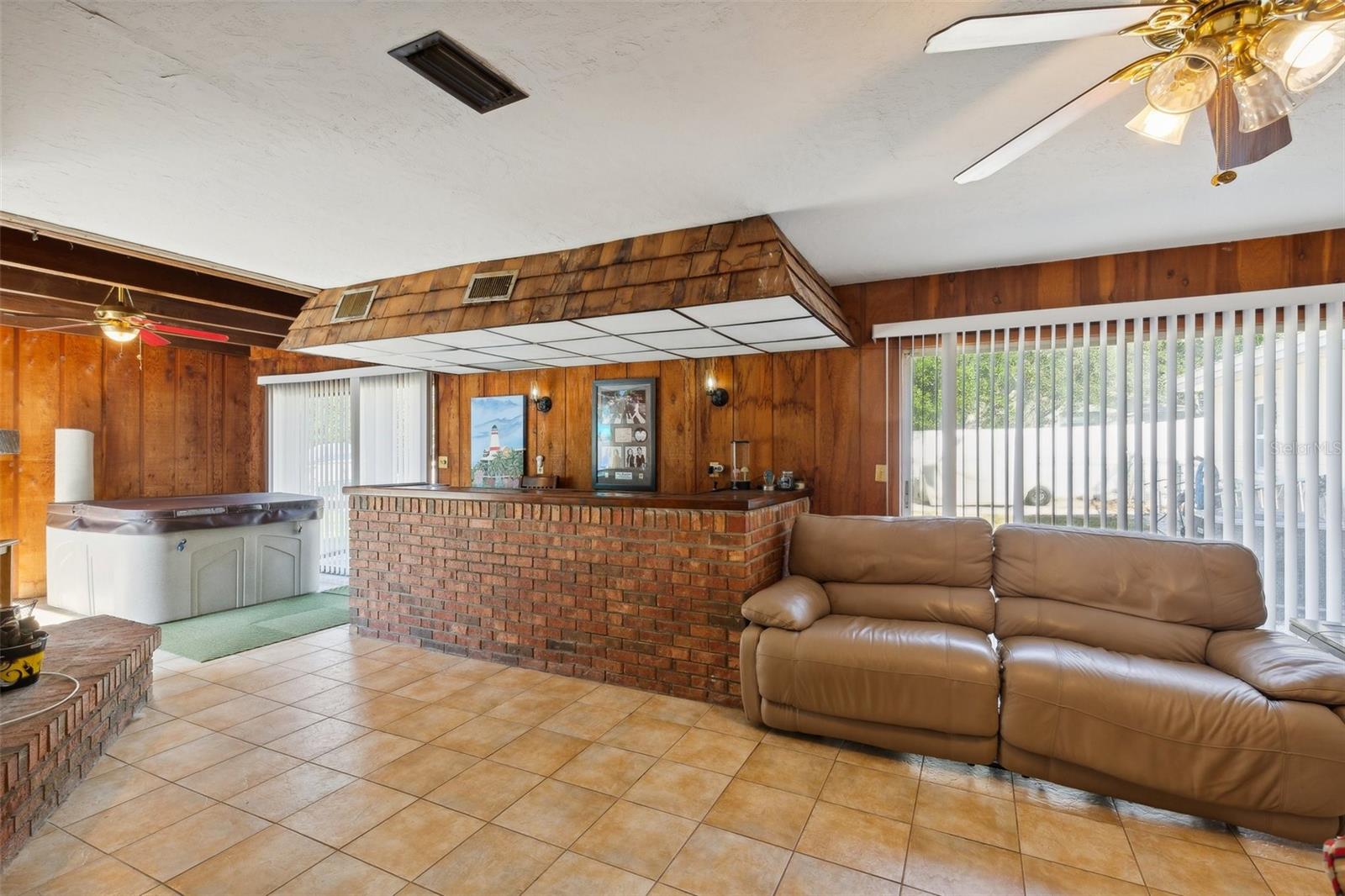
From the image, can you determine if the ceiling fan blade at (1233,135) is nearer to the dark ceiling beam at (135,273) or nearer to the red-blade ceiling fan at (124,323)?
the red-blade ceiling fan at (124,323)

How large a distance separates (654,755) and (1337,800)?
8.21 feet

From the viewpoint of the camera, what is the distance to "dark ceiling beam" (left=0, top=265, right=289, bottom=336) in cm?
426

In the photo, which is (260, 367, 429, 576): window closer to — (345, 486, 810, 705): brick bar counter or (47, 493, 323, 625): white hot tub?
(47, 493, 323, 625): white hot tub

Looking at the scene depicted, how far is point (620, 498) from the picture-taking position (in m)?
3.75

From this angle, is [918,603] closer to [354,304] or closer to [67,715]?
[67,715]

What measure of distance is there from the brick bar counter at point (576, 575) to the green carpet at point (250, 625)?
25.1 inches

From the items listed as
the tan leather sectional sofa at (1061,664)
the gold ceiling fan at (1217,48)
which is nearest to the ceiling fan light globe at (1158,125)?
the gold ceiling fan at (1217,48)

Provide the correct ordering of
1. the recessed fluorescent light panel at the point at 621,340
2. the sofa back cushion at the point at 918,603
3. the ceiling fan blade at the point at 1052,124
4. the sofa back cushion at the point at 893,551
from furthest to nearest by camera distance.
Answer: the recessed fluorescent light panel at the point at 621,340 → the sofa back cushion at the point at 893,551 → the sofa back cushion at the point at 918,603 → the ceiling fan blade at the point at 1052,124

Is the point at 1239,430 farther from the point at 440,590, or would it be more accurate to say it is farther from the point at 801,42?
the point at 440,590

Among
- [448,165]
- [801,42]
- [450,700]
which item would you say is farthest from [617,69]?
[450,700]

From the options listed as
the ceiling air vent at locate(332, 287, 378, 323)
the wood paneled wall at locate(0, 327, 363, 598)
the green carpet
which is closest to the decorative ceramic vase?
the green carpet

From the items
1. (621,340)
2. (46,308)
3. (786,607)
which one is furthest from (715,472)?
(46,308)

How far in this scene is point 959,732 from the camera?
262 cm

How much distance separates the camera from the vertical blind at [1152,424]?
11.1 feet
